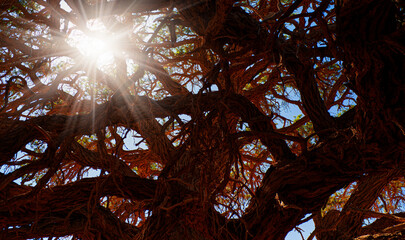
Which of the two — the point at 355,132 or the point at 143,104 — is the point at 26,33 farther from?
the point at 355,132

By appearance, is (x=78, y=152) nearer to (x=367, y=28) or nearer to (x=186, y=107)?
(x=186, y=107)

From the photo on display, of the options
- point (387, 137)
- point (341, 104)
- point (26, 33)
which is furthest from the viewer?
point (341, 104)

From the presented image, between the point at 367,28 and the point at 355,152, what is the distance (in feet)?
3.30

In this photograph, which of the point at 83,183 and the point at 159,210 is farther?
the point at 83,183

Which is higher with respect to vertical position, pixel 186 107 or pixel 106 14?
pixel 106 14

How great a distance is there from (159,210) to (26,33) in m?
→ 3.41

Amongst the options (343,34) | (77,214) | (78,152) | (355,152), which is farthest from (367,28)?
(78,152)

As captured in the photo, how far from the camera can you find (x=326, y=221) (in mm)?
4043

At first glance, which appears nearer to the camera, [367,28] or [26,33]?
[367,28]

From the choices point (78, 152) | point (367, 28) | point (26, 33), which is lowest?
point (367, 28)

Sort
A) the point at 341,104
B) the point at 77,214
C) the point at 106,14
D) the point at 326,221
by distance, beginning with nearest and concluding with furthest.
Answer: the point at 106,14
the point at 77,214
the point at 326,221
the point at 341,104

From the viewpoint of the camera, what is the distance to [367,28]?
1841 mm

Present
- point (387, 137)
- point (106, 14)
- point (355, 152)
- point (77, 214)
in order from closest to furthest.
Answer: point (387, 137) → point (355, 152) → point (106, 14) → point (77, 214)

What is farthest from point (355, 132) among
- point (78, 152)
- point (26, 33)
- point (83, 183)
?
point (26, 33)
